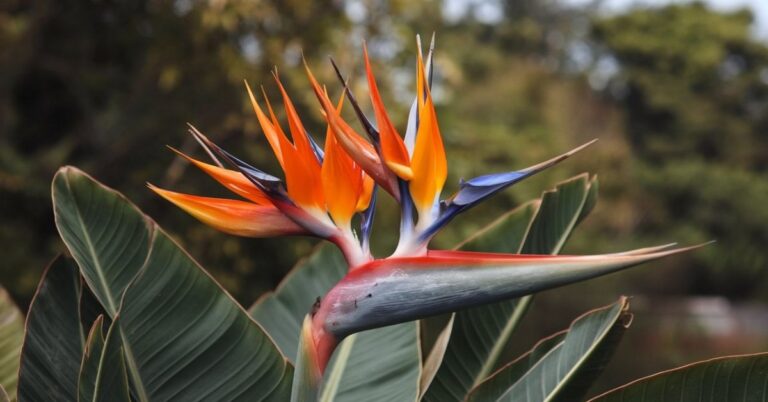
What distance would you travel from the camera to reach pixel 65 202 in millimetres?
836

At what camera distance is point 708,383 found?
784 mm

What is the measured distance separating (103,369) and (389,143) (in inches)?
11.2

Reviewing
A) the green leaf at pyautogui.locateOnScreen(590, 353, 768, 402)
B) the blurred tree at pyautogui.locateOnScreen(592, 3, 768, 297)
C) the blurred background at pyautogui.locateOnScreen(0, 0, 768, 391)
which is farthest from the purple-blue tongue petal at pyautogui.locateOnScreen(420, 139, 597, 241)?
the blurred tree at pyautogui.locateOnScreen(592, 3, 768, 297)

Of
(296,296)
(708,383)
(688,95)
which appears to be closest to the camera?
(708,383)

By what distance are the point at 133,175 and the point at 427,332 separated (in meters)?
2.71

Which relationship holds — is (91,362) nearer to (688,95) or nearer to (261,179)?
(261,179)

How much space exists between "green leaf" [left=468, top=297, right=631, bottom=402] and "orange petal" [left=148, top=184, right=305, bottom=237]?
12.0 inches

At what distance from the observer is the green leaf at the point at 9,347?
1055 mm

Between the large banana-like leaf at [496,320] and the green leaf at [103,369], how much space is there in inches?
16.0

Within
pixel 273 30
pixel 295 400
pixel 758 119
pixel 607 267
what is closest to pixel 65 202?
pixel 295 400


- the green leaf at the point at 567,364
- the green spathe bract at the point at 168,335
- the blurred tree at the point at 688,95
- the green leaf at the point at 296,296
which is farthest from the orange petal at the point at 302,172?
the blurred tree at the point at 688,95

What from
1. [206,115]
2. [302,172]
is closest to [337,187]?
[302,172]

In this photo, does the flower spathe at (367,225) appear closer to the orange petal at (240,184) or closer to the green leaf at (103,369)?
the orange petal at (240,184)

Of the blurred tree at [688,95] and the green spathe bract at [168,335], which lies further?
the blurred tree at [688,95]
